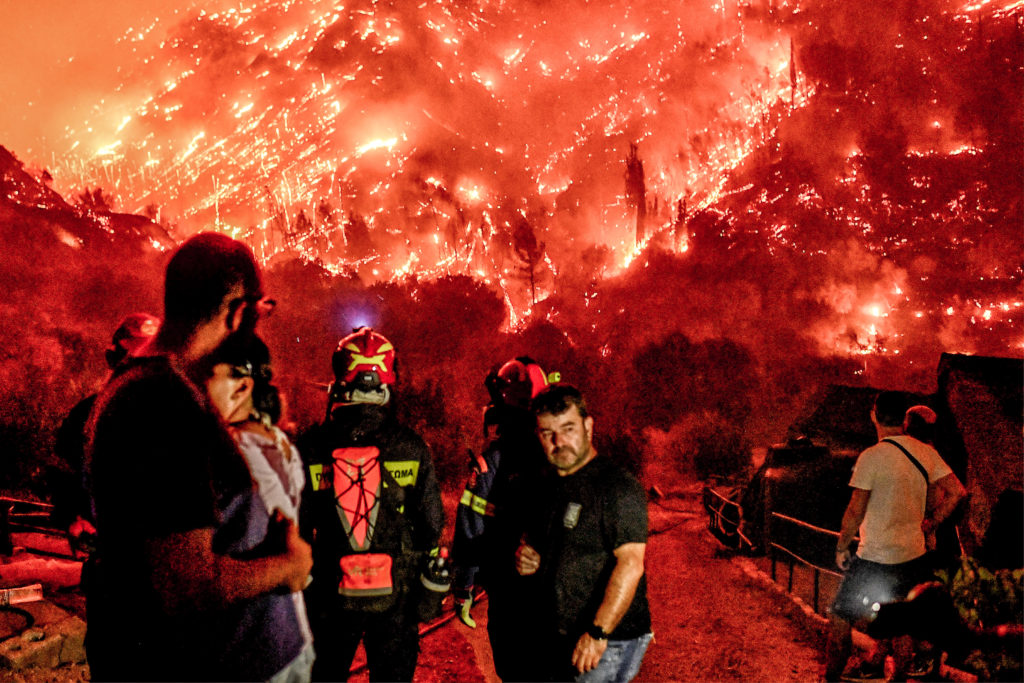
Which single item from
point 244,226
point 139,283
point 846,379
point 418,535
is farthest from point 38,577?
point 244,226

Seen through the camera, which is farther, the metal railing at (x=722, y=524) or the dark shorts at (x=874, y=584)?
the metal railing at (x=722, y=524)

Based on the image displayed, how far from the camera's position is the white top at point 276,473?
2.11m

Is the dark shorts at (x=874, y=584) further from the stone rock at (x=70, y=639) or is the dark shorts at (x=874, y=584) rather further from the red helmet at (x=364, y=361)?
the stone rock at (x=70, y=639)

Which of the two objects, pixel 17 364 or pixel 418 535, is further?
pixel 17 364

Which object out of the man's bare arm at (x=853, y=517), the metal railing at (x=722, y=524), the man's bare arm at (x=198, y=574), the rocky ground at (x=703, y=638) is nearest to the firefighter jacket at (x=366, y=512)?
the man's bare arm at (x=198, y=574)

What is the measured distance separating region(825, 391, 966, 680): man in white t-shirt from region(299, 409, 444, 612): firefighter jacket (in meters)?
2.82

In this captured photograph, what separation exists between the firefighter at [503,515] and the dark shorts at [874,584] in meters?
2.37

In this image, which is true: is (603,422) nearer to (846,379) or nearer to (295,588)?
(846,379)

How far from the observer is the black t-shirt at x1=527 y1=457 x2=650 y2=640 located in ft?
9.00

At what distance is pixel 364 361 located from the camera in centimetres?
330

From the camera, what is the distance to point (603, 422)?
26016 millimetres

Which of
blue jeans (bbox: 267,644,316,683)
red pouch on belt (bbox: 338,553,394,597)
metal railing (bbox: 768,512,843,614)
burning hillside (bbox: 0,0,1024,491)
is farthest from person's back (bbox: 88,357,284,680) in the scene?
burning hillside (bbox: 0,0,1024,491)

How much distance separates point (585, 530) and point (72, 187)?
67309 mm

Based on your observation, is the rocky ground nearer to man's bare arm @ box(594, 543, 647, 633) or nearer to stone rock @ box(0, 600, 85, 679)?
stone rock @ box(0, 600, 85, 679)
